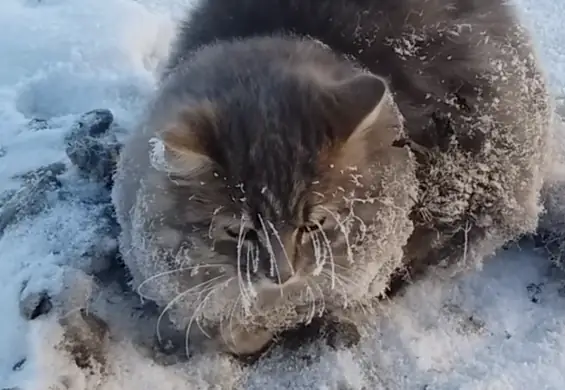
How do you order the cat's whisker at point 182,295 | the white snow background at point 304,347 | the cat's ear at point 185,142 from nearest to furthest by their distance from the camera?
1. the cat's ear at point 185,142
2. the cat's whisker at point 182,295
3. the white snow background at point 304,347

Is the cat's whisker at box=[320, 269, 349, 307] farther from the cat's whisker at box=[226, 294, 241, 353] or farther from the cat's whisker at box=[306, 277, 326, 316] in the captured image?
the cat's whisker at box=[226, 294, 241, 353]

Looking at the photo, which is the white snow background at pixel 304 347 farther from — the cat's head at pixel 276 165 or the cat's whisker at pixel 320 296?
the cat's head at pixel 276 165

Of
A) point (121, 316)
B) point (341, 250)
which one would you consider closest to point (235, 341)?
point (121, 316)

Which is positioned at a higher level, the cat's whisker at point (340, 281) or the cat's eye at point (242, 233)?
the cat's eye at point (242, 233)

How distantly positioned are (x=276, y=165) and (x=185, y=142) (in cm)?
17

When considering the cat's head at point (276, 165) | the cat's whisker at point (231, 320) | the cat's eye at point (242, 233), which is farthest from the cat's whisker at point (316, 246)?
the cat's whisker at point (231, 320)

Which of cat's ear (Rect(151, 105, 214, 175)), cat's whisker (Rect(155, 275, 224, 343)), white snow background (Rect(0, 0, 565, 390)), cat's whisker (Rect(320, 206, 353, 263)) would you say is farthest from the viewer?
white snow background (Rect(0, 0, 565, 390))

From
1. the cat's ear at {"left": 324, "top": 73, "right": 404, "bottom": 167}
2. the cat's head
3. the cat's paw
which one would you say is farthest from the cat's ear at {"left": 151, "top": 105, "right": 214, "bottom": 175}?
the cat's paw

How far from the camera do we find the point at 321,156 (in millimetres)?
1500

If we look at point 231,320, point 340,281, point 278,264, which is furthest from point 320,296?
point 278,264

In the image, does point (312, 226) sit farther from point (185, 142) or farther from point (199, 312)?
point (199, 312)

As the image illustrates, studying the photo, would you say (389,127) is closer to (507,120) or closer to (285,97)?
(285,97)

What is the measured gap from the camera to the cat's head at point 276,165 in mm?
1481

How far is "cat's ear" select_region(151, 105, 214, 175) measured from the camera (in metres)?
1.45
